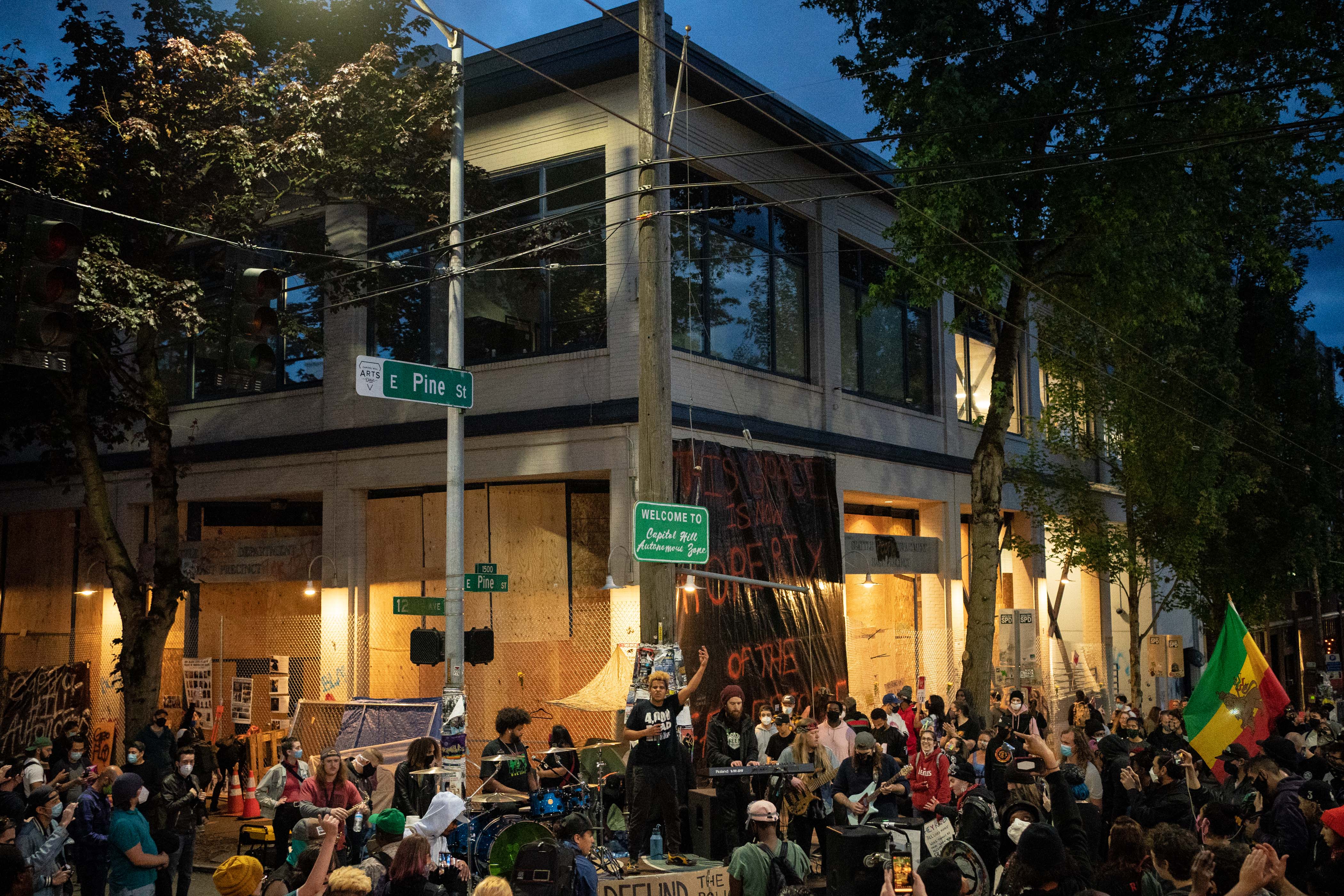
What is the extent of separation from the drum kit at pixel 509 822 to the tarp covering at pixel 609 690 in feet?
12.6

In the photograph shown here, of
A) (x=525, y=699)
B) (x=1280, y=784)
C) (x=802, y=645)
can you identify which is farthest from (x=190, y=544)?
(x=1280, y=784)

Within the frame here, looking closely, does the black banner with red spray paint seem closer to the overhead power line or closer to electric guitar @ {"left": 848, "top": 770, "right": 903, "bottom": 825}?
the overhead power line

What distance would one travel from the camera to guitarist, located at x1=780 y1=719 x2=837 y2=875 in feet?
42.3

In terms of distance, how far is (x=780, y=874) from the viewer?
9.34 meters

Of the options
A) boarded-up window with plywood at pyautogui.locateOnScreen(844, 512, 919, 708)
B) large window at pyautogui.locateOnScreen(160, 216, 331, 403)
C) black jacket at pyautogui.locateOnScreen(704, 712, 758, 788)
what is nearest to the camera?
black jacket at pyautogui.locateOnScreen(704, 712, 758, 788)

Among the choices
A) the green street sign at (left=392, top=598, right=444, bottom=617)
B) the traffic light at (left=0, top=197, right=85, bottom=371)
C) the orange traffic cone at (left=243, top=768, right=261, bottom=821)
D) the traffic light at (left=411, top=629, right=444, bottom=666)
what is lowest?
the orange traffic cone at (left=243, top=768, right=261, bottom=821)

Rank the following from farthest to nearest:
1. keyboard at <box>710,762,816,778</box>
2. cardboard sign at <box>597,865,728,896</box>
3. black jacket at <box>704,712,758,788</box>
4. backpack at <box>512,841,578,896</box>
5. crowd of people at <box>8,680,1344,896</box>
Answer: black jacket at <box>704,712,758,788</box> < keyboard at <box>710,762,816,778</box> < cardboard sign at <box>597,865,728,896</box> < backpack at <box>512,841,578,896</box> < crowd of people at <box>8,680,1344,896</box>

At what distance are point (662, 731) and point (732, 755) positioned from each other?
1975mm

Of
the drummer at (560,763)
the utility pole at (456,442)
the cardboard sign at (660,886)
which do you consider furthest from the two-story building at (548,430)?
the cardboard sign at (660,886)

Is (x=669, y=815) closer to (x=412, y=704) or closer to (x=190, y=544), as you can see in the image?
(x=412, y=704)

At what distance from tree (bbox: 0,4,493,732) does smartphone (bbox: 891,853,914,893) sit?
11539 millimetres

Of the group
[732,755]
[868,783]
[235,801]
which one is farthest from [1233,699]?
[235,801]

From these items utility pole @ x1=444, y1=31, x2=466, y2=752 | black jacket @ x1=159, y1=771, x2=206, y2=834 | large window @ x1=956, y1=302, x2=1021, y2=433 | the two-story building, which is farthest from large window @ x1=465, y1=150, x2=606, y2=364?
large window @ x1=956, y1=302, x2=1021, y2=433

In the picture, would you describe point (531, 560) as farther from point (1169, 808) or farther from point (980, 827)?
point (1169, 808)
